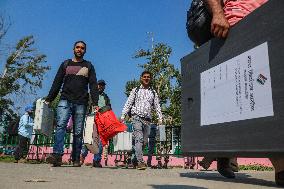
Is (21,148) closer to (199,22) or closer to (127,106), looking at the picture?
(127,106)

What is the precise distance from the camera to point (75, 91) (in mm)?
5516

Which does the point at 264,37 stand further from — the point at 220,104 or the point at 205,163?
the point at 205,163

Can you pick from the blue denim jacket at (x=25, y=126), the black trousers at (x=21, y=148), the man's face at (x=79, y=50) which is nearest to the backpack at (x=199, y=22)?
the man's face at (x=79, y=50)

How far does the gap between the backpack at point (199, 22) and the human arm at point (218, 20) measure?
17cm

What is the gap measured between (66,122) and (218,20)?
3.69m

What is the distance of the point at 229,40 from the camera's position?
1965 millimetres

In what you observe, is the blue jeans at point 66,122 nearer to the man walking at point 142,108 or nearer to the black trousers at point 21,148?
the man walking at point 142,108

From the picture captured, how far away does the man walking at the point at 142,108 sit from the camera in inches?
236

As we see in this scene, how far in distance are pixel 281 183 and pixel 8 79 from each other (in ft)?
71.0

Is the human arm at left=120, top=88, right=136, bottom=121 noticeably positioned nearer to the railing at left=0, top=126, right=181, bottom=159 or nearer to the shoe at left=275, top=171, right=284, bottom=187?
the railing at left=0, top=126, right=181, bottom=159

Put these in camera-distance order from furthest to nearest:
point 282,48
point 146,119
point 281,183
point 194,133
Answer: point 146,119, point 281,183, point 194,133, point 282,48

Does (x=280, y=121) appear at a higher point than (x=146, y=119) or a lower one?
lower

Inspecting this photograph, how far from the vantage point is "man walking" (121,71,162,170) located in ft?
19.7

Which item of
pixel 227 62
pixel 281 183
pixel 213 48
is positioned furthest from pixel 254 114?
pixel 281 183
